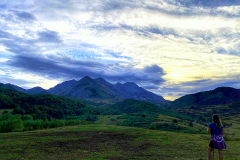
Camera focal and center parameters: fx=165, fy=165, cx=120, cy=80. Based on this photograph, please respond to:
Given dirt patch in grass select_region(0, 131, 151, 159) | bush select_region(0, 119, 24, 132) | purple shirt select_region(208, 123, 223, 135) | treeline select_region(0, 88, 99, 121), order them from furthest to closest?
treeline select_region(0, 88, 99, 121) < bush select_region(0, 119, 24, 132) < dirt patch in grass select_region(0, 131, 151, 159) < purple shirt select_region(208, 123, 223, 135)

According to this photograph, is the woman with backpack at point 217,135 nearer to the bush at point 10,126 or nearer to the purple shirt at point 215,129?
the purple shirt at point 215,129

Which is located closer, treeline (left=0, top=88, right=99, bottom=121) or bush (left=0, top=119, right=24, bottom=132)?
bush (left=0, top=119, right=24, bottom=132)

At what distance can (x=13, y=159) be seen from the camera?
14891mm

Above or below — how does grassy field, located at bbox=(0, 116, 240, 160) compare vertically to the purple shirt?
below

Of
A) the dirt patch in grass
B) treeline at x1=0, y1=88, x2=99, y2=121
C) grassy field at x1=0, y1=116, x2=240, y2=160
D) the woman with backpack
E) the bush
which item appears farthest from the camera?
treeline at x1=0, y1=88, x2=99, y2=121

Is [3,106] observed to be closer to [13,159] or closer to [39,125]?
[39,125]

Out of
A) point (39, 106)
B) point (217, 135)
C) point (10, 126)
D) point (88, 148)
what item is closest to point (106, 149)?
point (88, 148)

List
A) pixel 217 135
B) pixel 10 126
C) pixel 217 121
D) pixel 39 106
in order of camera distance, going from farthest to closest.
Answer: pixel 39 106 → pixel 10 126 → pixel 217 121 → pixel 217 135

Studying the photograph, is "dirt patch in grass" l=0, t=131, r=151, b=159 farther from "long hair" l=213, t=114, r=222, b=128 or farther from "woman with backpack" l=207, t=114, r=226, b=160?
"long hair" l=213, t=114, r=222, b=128

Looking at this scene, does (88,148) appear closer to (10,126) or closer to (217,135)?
(217,135)

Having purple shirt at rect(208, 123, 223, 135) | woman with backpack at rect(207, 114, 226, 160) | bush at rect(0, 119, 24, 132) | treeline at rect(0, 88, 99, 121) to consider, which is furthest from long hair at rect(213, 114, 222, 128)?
treeline at rect(0, 88, 99, 121)

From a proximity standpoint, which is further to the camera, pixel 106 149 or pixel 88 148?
pixel 88 148

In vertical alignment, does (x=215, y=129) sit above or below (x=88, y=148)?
above

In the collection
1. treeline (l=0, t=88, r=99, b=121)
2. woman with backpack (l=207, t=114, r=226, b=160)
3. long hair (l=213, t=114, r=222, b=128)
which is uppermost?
long hair (l=213, t=114, r=222, b=128)
